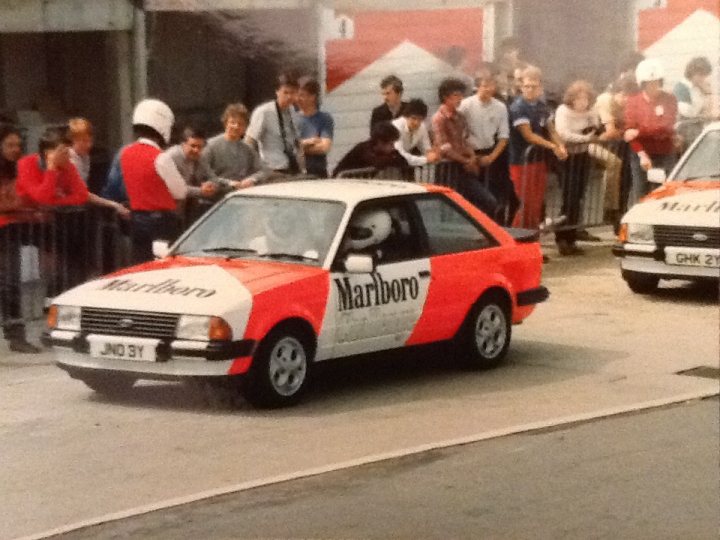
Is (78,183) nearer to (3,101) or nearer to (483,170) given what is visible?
(3,101)

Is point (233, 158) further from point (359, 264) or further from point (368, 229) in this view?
point (359, 264)

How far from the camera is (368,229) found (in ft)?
30.9

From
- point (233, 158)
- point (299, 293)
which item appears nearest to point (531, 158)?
point (233, 158)

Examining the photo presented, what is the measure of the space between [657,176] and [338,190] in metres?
3.40

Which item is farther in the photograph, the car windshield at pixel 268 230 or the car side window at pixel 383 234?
the car side window at pixel 383 234

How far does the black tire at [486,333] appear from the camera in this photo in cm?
991

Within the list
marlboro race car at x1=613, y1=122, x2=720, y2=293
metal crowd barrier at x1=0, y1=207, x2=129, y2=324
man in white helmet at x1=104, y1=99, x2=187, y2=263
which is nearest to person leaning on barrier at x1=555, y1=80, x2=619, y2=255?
marlboro race car at x1=613, y1=122, x2=720, y2=293

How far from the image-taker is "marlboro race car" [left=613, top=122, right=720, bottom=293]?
1188 centimetres

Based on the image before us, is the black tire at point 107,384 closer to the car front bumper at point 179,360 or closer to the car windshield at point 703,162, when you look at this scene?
the car front bumper at point 179,360

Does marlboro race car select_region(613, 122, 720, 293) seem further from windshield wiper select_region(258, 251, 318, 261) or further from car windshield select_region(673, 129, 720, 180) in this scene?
windshield wiper select_region(258, 251, 318, 261)

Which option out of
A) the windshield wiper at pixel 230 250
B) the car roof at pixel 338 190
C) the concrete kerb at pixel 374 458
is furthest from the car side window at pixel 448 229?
the concrete kerb at pixel 374 458

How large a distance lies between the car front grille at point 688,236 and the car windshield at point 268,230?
129 inches

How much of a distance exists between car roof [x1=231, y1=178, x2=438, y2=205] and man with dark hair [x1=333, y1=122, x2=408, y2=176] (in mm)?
2351

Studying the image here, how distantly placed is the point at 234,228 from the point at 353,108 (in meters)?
2.38
